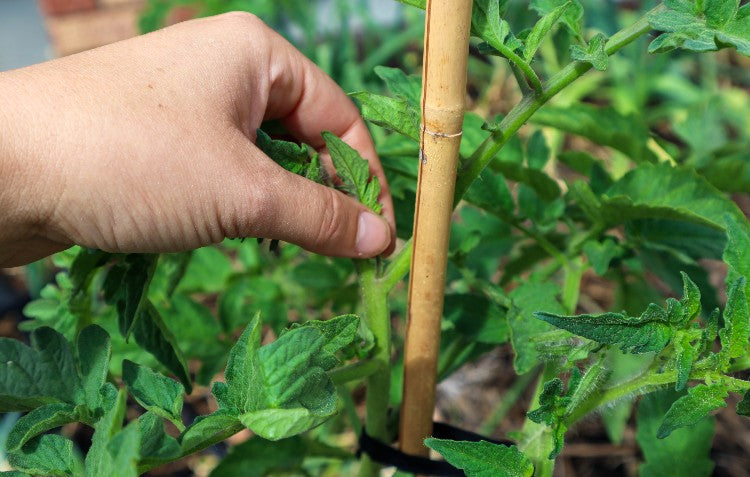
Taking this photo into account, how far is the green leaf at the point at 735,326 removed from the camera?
63 cm

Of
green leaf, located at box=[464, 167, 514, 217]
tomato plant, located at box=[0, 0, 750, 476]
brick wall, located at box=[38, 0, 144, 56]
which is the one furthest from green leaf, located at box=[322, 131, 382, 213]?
brick wall, located at box=[38, 0, 144, 56]

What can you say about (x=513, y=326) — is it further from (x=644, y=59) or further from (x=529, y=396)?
(x=644, y=59)

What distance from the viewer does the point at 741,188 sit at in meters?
0.97

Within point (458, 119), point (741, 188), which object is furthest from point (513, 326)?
point (741, 188)

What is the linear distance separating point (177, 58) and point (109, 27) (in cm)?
216

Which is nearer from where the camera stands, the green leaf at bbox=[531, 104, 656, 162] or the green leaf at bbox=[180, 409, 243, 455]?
the green leaf at bbox=[180, 409, 243, 455]

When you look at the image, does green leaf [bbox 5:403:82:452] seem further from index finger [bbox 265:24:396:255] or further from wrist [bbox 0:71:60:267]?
index finger [bbox 265:24:396:255]

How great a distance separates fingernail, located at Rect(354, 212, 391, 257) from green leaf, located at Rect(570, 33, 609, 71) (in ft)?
0.81

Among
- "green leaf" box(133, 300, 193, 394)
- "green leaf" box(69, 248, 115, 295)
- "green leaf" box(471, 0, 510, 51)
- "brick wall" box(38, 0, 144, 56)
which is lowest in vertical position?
Result: "brick wall" box(38, 0, 144, 56)

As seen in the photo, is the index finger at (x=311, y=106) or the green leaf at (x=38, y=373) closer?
the green leaf at (x=38, y=373)

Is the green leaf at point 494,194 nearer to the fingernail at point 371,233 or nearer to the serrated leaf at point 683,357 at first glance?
the fingernail at point 371,233

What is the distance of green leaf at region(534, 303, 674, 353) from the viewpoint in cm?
59

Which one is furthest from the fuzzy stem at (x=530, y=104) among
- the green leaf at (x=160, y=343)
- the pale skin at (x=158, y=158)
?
the green leaf at (x=160, y=343)

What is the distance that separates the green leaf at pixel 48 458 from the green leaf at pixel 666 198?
57cm
